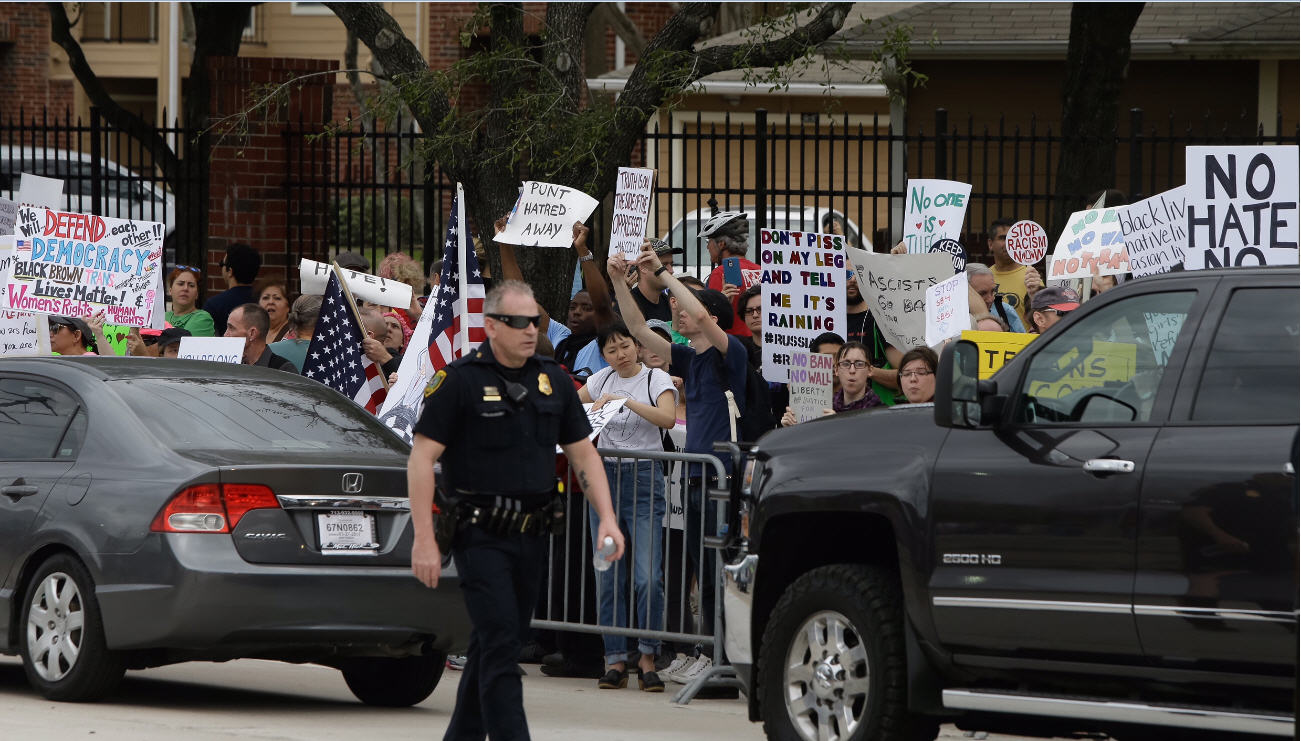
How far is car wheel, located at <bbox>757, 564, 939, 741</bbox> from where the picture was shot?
711 centimetres

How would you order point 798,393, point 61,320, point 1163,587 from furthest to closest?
point 61,320 → point 798,393 → point 1163,587

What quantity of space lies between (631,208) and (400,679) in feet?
11.6

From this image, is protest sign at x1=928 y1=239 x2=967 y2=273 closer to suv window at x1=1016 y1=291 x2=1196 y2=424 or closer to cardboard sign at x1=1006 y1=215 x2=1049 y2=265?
cardboard sign at x1=1006 y1=215 x2=1049 y2=265

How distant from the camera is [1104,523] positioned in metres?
6.44

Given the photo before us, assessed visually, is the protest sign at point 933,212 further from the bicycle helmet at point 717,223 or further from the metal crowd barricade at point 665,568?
the metal crowd barricade at point 665,568

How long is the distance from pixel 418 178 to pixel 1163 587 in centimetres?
2952

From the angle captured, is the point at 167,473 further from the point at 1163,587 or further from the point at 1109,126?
the point at 1109,126

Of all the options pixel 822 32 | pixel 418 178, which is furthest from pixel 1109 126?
pixel 418 178

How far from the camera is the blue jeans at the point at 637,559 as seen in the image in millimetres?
10164

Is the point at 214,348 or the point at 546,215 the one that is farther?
the point at 214,348

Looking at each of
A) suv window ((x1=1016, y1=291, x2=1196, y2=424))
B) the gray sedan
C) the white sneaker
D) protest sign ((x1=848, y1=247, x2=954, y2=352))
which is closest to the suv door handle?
suv window ((x1=1016, y1=291, x2=1196, y2=424))

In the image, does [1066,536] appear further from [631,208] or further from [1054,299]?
[631,208]

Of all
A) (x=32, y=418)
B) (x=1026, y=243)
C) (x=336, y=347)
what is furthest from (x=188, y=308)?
(x=1026, y=243)

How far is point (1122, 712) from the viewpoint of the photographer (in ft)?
21.2
